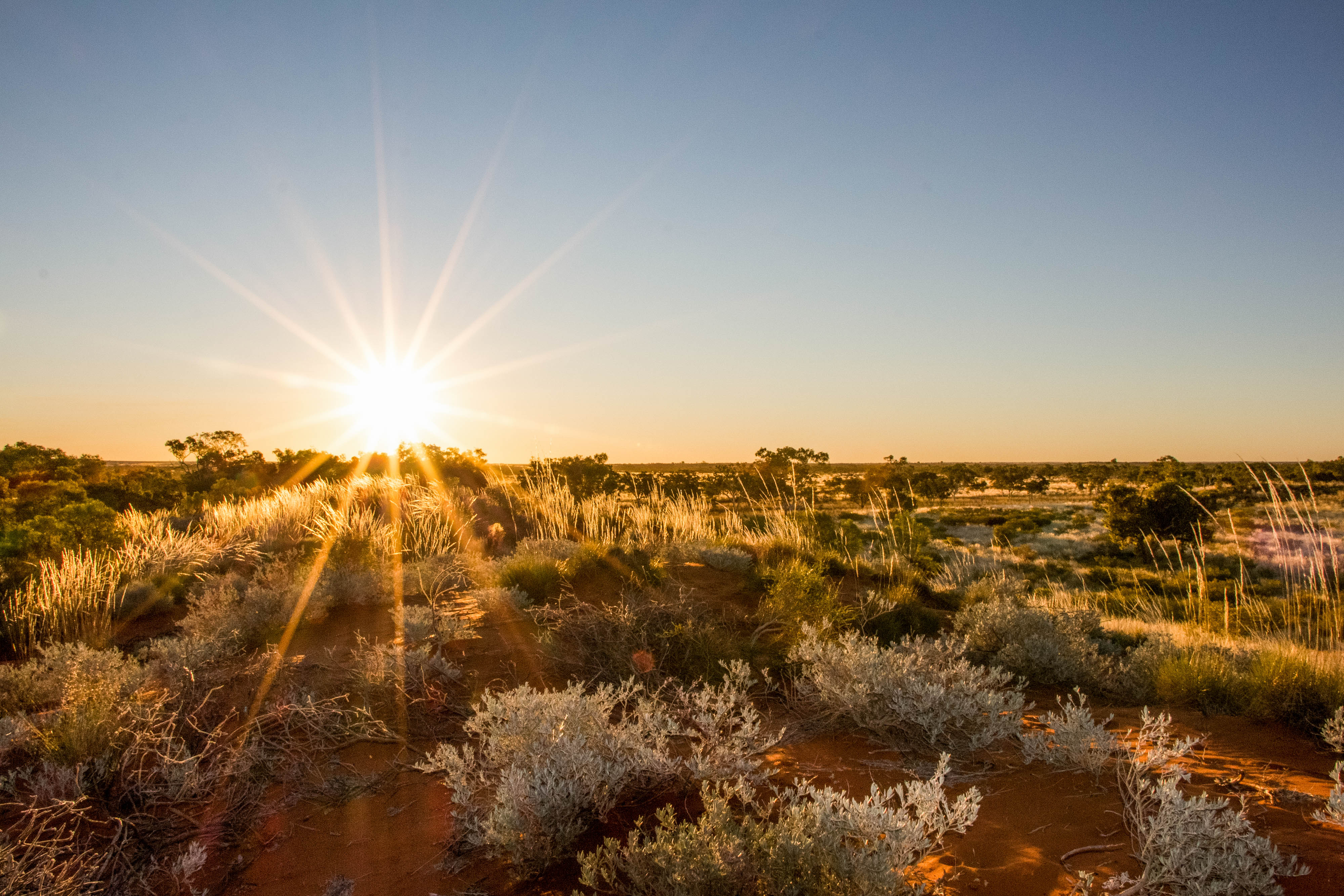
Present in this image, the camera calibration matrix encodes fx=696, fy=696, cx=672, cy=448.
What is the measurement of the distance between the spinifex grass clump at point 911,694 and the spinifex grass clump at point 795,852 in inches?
64.7

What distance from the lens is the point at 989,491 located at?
6444cm

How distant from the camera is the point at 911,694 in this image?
4.64m

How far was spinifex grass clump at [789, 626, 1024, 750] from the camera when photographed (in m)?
4.50

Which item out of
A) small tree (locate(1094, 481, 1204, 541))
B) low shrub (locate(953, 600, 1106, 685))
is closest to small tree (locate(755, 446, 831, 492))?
small tree (locate(1094, 481, 1204, 541))

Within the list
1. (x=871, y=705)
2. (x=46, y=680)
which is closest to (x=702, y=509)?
(x=871, y=705)

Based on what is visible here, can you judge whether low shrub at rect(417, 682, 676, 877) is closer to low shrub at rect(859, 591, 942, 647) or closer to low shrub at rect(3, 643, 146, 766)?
low shrub at rect(3, 643, 146, 766)

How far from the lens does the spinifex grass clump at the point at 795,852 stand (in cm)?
261

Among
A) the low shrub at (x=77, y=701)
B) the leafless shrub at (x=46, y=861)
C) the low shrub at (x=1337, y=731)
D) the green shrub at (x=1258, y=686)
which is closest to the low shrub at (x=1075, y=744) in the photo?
the low shrub at (x=1337, y=731)

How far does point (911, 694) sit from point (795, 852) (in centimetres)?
223

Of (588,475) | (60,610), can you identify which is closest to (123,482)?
(588,475)

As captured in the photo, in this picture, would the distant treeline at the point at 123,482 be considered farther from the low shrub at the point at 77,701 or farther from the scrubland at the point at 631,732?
the low shrub at the point at 77,701

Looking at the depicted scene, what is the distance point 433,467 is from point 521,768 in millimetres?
21370

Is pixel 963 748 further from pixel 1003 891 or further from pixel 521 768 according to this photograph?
pixel 521 768

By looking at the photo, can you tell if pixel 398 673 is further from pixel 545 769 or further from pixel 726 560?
pixel 726 560
